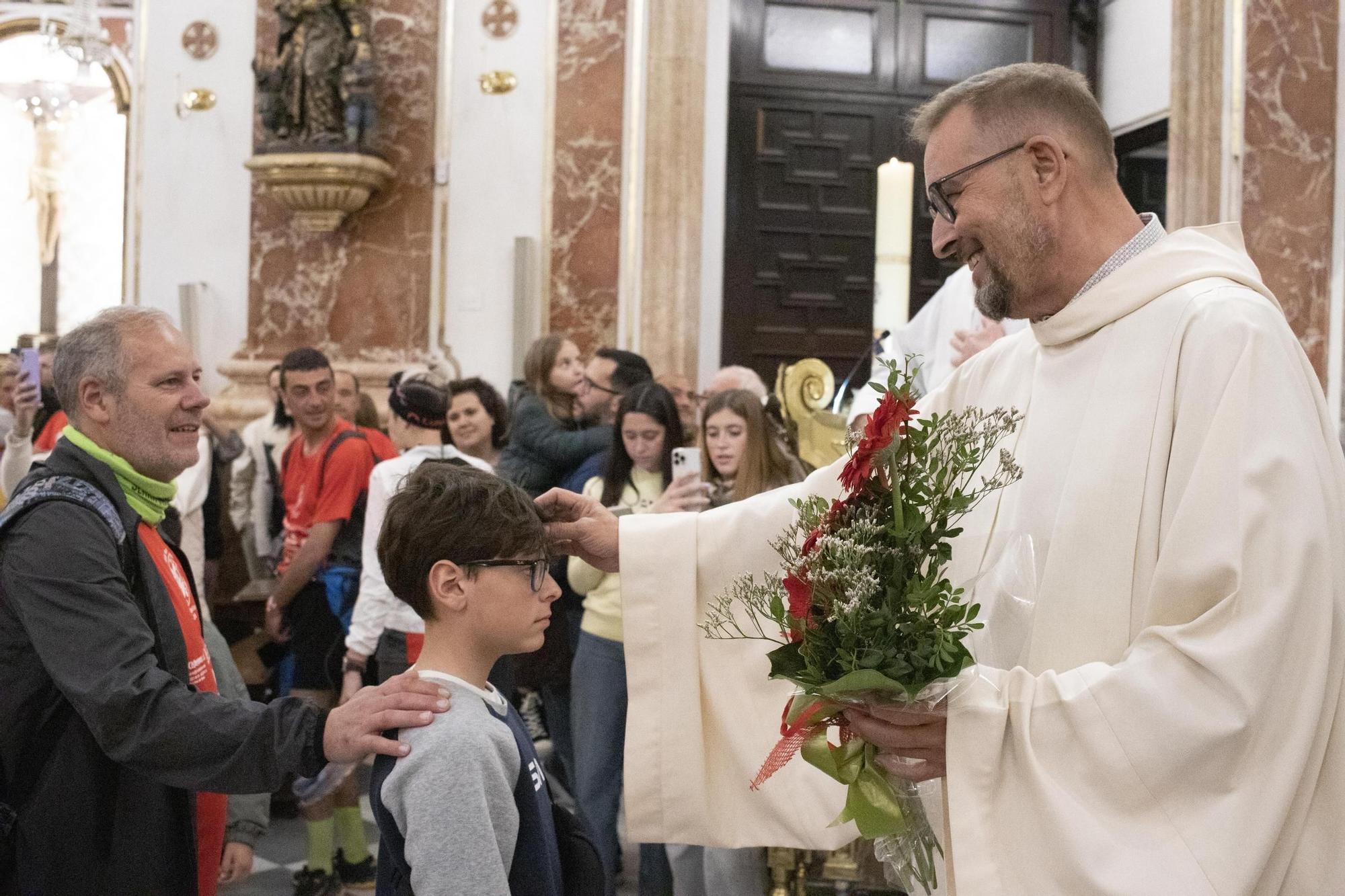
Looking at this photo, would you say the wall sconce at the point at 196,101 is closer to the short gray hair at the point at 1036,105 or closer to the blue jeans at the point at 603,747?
the blue jeans at the point at 603,747

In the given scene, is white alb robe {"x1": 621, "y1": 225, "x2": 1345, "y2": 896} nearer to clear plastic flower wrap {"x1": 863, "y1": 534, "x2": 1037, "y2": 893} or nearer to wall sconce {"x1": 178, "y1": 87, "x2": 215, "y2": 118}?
clear plastic flower wrap {"x1": 863, "y1": 534, "x2": 1037, "y2": 893}

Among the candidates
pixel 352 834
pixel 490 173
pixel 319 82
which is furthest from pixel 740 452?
pixel 319 82

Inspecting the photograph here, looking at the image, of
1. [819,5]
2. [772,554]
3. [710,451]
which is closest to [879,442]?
[772,554]

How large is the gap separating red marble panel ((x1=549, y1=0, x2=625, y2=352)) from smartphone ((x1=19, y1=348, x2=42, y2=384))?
396 centimetres

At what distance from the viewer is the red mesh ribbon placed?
6.21ft

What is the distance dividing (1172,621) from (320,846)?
12.1 ft

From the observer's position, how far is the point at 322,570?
16.7 ft

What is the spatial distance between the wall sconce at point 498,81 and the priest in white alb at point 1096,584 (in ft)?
20.9

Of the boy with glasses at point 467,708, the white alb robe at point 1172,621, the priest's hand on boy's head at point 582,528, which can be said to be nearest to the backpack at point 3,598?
the boy with glasses at point 467,708

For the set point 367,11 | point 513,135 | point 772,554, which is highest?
point 367,11

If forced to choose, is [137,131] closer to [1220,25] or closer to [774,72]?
[774,72]

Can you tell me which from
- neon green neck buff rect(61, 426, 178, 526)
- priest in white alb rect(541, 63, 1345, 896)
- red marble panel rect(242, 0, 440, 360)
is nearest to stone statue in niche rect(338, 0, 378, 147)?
red marble panel rect(242, 0, 440, 360)

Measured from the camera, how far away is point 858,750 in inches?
77.6

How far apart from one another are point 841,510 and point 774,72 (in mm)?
8238
